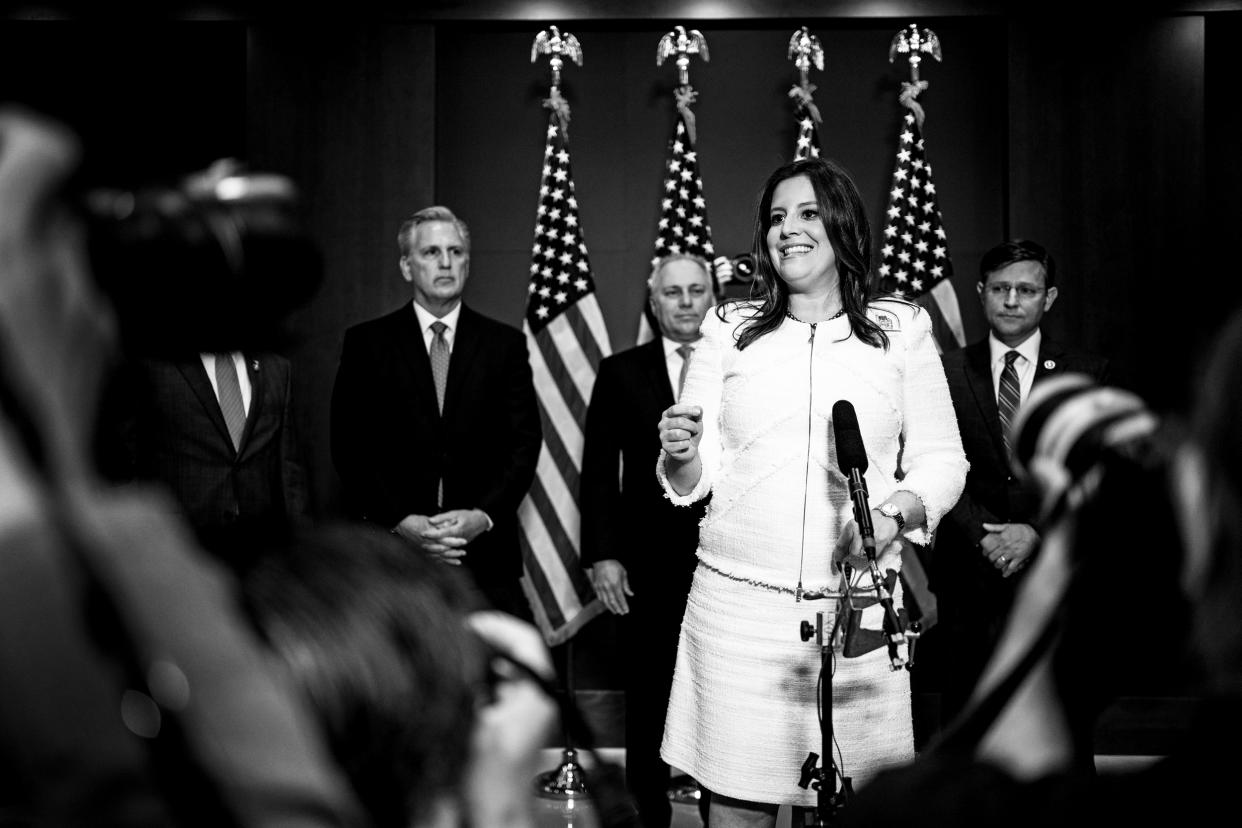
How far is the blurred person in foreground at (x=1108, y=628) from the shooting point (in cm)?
88

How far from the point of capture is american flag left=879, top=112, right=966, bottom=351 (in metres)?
5.40

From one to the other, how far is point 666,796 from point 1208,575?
3.59m

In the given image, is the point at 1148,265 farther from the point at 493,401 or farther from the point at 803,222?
the point at 803,222

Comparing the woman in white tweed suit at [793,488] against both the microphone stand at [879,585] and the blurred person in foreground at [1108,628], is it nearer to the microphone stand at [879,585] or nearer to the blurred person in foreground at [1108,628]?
the microphone stand at [879,585]

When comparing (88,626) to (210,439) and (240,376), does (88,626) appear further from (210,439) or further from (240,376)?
(240,376)

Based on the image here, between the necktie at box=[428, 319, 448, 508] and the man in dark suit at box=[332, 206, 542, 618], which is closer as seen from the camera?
the man in dark suit at box=[332, 206, 542, 618]

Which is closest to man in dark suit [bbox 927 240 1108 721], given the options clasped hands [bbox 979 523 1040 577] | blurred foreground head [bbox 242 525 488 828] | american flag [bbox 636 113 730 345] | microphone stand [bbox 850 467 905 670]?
clasped hands [bbox 979 523 1040 577]

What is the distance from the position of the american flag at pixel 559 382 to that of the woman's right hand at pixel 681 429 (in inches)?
103

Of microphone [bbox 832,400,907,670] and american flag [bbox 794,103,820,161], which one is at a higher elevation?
american flag [bbox 794,103,820,161]

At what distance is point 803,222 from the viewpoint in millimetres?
2688

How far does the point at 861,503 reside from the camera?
2.06 meters

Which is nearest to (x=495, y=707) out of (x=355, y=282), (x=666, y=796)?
(x=666, y=796)

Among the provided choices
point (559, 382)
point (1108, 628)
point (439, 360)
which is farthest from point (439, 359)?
point (1108, 628)

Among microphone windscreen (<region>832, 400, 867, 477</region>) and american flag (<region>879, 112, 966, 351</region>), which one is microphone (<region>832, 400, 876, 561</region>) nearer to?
microphone windscreen (<region>832, 400, 867, 477</region>)
